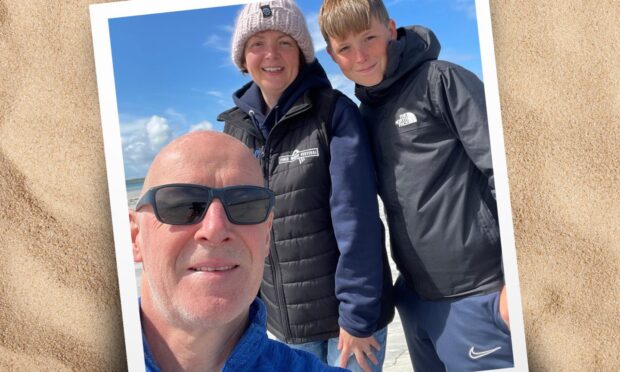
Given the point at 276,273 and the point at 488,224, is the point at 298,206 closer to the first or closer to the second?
the point at 276,273

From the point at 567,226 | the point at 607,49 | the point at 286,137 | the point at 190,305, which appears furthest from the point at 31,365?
the point at 607,49

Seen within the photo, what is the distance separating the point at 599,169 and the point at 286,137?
0.93m

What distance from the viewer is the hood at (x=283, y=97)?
107cm

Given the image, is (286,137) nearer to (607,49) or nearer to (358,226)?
(358,226)

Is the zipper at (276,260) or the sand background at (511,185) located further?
the sand background at (511,185)

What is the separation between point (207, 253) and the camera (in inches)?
39.7

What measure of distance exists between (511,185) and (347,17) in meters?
0.67

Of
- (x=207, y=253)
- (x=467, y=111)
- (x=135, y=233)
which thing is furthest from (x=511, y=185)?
(x=135, y=233)

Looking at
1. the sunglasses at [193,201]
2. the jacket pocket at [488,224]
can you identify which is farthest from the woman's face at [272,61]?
the jacket pocket at [488,224]

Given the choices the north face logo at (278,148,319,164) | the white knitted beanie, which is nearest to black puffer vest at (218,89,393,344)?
the north face logo at (278,148,319,164)

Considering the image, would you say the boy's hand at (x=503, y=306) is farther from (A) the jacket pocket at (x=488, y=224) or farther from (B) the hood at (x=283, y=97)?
(B) the hood at (x=283, y=97)

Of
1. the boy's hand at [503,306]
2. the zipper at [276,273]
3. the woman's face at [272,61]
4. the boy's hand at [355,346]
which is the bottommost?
the boy's hand at [355,346]

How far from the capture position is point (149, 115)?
1.11m

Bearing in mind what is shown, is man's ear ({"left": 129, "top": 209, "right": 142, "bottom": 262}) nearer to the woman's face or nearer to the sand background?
the sand background
